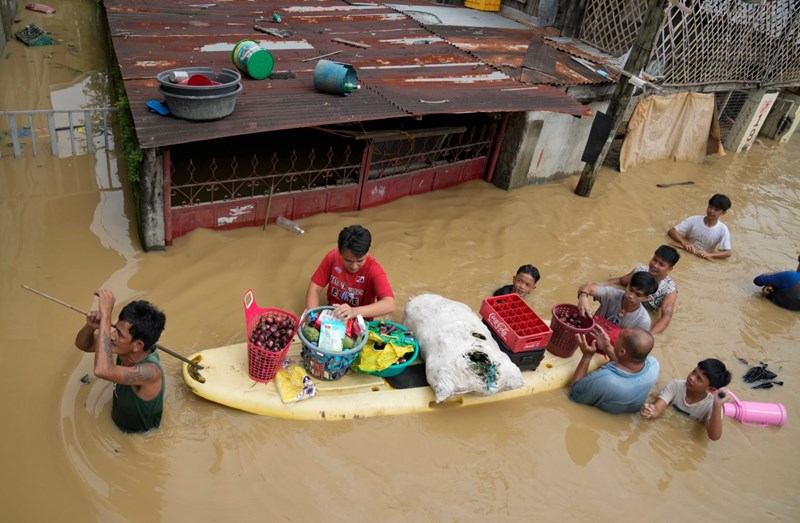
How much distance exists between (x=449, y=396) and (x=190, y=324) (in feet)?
8.60

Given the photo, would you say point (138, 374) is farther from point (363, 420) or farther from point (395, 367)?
point (395, 367)

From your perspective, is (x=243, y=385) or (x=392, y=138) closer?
(x=243, y=385)

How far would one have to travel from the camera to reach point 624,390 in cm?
509

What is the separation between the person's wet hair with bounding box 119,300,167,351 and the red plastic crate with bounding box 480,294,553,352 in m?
2.90

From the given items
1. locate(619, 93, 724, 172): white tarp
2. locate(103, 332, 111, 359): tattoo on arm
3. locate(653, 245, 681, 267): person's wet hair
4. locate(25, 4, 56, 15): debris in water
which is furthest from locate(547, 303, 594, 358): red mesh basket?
locate(25, 4, 56, 15): debris in water

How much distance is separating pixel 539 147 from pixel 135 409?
7032 millimetres

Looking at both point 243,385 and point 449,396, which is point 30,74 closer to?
point 243,385

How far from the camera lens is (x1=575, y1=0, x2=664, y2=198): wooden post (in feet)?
26.4

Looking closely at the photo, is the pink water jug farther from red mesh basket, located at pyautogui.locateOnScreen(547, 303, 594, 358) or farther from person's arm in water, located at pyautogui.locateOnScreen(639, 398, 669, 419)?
red mesh basket, located at pyautogui.locateOnScreen(547, 303, 594, 358)

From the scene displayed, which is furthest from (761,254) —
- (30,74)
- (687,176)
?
(30,74)

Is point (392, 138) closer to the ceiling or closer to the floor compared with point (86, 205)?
closer to the ceiling

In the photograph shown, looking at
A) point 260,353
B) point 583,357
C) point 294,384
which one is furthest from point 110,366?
point 583,357

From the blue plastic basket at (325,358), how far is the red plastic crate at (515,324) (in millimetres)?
1329

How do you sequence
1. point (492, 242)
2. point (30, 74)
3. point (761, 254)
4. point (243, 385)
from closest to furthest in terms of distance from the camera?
1. point (243, 385)
2. point (492, 242)
3. point (761, 254)
4. point (30, 74)
